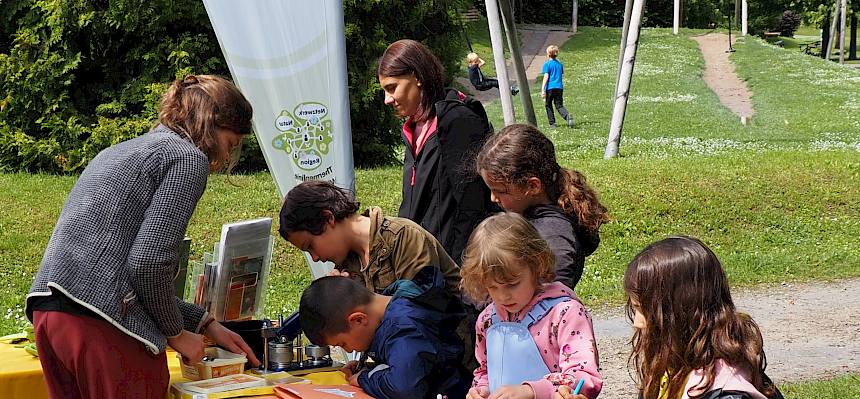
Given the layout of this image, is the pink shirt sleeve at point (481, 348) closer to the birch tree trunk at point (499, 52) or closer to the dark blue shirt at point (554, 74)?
the birch tree trunk at point (499, 52)

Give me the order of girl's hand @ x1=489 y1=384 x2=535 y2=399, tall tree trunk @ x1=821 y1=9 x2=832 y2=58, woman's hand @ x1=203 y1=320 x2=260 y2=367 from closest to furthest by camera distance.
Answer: girl's hand @ x1=489 y1=384 x2=535 y2=399
woman's hand @ x1=203 y1=320 x2=260 y2=367
tall tree trunk @ x1=821 y1=9 x2=832 y2=58

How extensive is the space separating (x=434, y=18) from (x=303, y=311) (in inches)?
376

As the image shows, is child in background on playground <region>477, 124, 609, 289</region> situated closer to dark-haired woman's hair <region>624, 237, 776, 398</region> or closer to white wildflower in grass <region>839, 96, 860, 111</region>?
dark-haired woman's hair <region>624, 237, 776, 398</region>

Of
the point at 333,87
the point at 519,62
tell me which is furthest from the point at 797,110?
the point at 333,87

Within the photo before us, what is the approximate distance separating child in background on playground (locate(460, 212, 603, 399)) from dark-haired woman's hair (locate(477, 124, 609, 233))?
318 mm

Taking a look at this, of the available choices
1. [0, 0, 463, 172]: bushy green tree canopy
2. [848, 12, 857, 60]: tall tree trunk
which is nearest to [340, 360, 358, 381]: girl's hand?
[0, 0, 463, 172]: bushy green tree canopy

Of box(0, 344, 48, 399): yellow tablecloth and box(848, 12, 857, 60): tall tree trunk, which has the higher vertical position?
box(0, 344, 48, 399): yellow tablecloth

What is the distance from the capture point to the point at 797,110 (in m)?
22.3

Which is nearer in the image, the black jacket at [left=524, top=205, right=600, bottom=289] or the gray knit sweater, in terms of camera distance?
the gray knit sweater

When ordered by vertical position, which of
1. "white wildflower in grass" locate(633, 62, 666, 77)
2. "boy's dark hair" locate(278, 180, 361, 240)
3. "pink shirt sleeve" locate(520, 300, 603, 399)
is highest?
"boy's dark hair" locate(278, 180, 361, 240)

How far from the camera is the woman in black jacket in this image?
4.03 metres

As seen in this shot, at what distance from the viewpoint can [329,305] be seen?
3.09m

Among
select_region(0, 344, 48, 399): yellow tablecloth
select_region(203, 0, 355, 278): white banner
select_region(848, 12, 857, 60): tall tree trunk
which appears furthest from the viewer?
select_region(848, 12, 857, 60): tall tree trunk

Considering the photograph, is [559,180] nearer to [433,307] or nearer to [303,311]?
[433,307]
